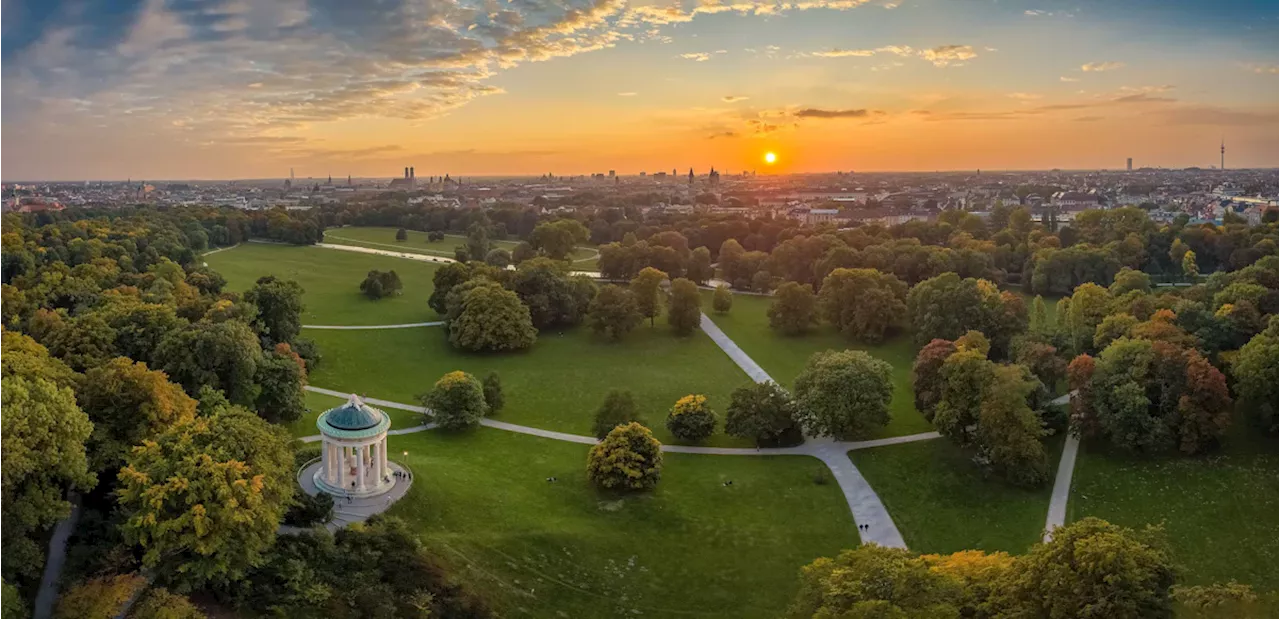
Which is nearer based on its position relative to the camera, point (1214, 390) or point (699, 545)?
point (699, 545)

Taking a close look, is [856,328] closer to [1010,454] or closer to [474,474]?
[1010,454]

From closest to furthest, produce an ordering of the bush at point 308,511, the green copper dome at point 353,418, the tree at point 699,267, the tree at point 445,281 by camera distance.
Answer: the bush at point 308,511
the green copper dome at point 353,418
the tree at point 445,281
the tree at point 699,267

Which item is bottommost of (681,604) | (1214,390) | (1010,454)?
(681,604)

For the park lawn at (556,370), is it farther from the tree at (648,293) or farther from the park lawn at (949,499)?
the park lawn at (949,499)

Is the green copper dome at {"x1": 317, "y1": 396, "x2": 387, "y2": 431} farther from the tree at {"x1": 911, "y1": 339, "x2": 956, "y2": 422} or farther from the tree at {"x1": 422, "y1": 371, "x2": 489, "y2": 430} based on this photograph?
the tree at {"x1": 911, "y1": 339, "x2": 956, "y2": 422}

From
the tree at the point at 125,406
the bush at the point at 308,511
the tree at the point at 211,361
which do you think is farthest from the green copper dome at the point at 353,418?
the tree at the point at 211,361

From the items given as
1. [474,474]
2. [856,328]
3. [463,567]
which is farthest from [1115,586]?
[856,328]
